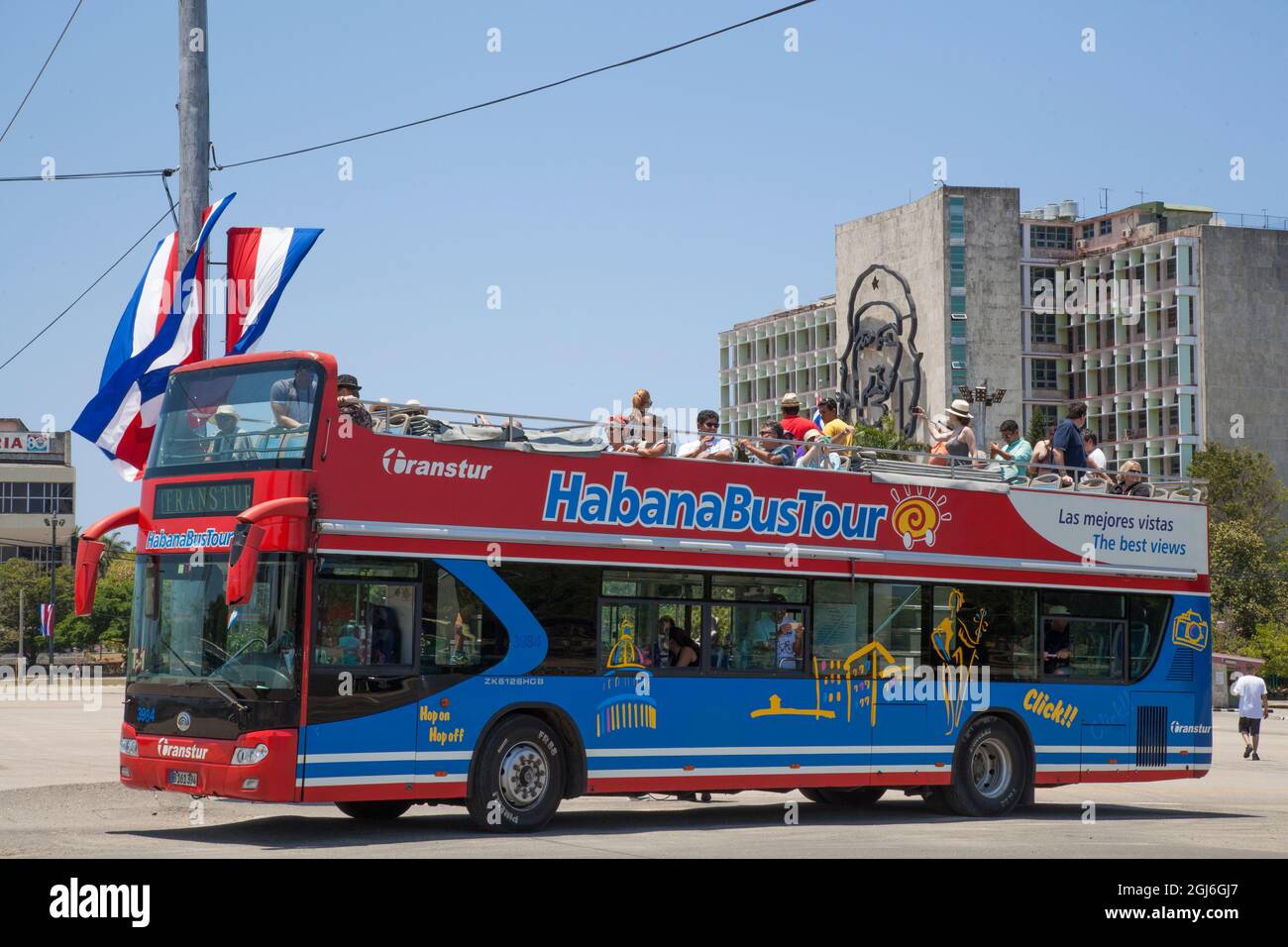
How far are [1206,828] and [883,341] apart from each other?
10377cm

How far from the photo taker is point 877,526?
18109 mm

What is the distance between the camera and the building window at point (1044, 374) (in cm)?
12638

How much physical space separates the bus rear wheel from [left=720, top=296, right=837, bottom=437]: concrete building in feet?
369

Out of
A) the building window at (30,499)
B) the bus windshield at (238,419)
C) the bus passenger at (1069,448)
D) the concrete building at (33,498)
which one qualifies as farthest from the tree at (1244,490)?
the building window at (30,499)

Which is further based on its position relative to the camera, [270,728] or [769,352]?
[769,352]

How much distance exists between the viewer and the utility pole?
18.5m

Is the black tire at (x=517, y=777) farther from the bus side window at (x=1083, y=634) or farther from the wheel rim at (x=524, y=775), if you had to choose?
the bus side window at (x=1083, y=634)

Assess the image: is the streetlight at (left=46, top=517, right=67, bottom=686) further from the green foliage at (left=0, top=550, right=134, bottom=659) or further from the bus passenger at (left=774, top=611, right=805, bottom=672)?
the bus passenger at (left=774, top=611, right=805, bottom=672)

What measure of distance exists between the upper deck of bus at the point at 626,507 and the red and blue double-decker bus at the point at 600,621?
0.03 m

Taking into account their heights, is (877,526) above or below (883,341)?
below
